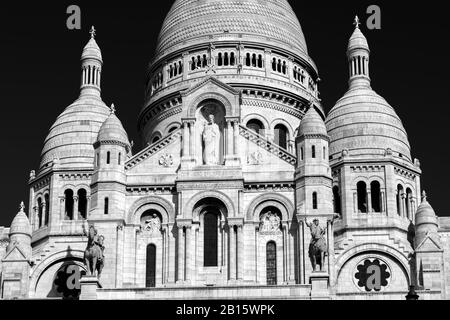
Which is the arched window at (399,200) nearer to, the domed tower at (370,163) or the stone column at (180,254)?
the domed tower at (370,163)

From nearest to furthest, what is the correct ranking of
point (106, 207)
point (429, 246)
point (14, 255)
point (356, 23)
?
1. point (106, 207)
2. point (429, 246)
3. point (14, 255)
4. point (356, 23)

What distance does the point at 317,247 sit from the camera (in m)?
65.7

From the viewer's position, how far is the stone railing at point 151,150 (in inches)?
2911

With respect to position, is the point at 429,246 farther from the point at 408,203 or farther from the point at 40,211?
the point at 40,211

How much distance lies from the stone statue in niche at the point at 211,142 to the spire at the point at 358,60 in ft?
58.8

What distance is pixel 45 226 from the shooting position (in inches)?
3307

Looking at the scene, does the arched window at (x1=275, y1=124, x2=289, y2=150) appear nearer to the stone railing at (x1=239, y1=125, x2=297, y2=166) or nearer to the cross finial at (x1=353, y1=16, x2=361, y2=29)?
the cross finial at (x1=353, y1=16, x2=361, y2=29)

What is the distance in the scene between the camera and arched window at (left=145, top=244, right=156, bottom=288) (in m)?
71.1

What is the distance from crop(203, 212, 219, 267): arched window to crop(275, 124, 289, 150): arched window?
747 inches

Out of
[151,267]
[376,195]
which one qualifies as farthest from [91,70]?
[151,267]

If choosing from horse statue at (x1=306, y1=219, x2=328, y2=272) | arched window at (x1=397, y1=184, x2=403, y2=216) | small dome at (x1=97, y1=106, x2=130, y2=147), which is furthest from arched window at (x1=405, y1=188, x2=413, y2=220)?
small dome at (x1=97, y1=106, x2=130, y2=147)

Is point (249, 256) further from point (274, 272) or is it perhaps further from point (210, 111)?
point (210, 111)

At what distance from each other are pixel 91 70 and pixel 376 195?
2407 centimetres

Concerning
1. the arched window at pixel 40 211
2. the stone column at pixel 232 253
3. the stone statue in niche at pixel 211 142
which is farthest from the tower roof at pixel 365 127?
the arched window at pixel 40 211
